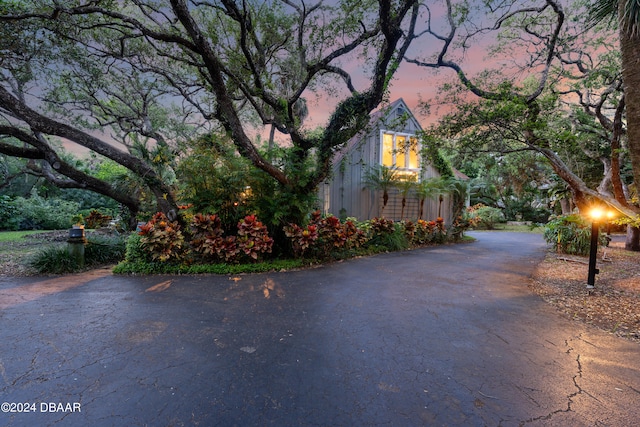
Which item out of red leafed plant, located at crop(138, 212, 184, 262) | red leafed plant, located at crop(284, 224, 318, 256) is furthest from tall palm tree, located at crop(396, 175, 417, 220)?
red leafed plant, located at crop(138, 212, 184, 262)

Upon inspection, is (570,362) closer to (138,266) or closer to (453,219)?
(138,266)

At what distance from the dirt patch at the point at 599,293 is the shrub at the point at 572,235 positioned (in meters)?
1.01

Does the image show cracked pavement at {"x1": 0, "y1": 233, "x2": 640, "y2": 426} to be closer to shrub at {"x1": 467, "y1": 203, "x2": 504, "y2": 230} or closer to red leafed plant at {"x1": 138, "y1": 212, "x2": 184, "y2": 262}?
red leafed plant at {"x1": 138, "y1": 212, "x2": 184, "y2": 262}

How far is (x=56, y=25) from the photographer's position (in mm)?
6172

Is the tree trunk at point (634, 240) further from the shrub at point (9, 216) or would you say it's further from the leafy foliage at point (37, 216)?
the shrub at point (9, 216)

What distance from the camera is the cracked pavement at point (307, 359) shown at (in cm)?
179

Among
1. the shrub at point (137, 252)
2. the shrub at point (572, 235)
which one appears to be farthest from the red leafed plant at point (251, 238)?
the shrub at point (572, 235)

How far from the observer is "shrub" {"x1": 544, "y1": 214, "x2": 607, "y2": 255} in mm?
7871

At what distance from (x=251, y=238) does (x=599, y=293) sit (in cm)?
619

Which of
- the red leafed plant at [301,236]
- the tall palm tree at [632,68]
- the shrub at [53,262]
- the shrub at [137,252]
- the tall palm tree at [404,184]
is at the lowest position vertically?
the shrub at [53,262]

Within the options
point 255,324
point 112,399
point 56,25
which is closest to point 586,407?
point 255,324

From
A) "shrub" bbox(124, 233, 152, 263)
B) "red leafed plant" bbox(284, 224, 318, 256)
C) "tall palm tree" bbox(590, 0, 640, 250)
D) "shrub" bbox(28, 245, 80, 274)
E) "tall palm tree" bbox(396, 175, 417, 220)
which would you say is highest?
"tall palm tree" bbox(590, 0, 640, 250)

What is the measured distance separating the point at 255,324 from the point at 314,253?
148 inches

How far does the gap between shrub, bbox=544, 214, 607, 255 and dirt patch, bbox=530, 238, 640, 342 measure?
101 centimetres
